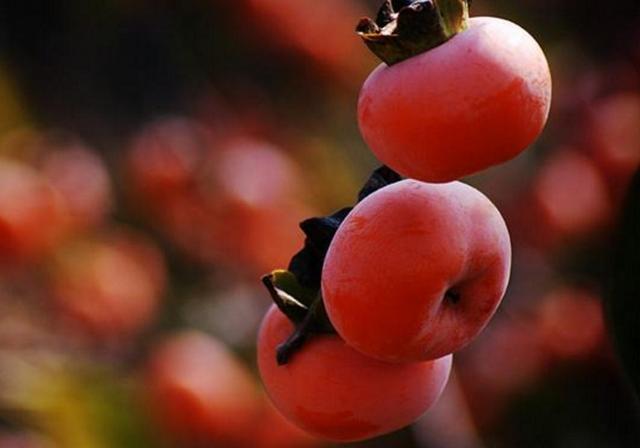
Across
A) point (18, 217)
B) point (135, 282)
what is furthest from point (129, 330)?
point (18, 217)

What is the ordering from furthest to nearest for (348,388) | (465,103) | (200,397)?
(200,397) → (348,388) → (465,103)

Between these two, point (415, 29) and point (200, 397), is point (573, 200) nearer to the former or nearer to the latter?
point (200, 397)

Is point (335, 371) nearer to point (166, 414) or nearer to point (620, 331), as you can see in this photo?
point (620, 331)

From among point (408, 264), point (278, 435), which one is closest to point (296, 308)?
point (408, 264)

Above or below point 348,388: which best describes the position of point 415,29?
above

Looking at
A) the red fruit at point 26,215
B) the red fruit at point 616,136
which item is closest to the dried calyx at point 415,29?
the red fruit at point 616,136

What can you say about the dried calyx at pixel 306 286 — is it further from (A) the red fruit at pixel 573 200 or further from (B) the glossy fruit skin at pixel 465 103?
(A) the red fruit at pixel 573 200

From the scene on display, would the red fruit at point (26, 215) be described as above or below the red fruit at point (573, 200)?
above
